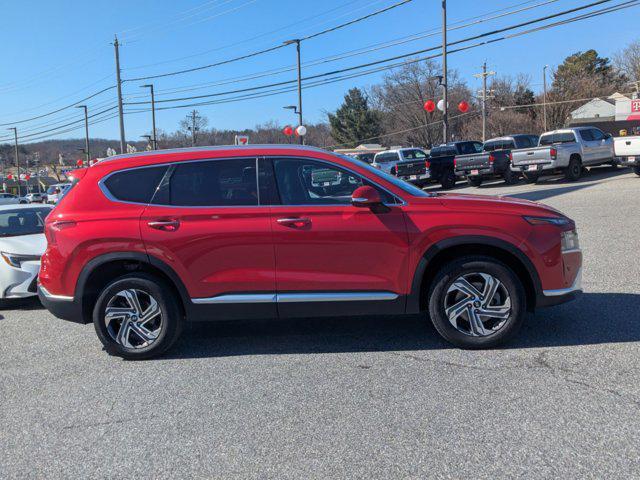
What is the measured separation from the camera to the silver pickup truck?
21109 millimetres

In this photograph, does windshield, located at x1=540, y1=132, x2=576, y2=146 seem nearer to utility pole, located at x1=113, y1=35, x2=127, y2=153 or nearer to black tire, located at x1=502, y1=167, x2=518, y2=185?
black tire, located at x1=502, y1=167, x2=518, y2=185

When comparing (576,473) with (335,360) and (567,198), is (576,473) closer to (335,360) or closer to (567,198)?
(335,360)

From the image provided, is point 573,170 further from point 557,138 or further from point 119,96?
point 119,96

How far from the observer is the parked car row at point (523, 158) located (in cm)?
2102

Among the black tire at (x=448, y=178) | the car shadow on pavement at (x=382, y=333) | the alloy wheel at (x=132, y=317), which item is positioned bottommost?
the car shadow on pavement at (x=382, y=333)

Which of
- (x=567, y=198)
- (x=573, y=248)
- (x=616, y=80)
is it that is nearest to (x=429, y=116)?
(x=616, y=80)

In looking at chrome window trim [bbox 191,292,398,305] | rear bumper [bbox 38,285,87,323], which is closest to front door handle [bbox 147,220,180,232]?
chrome window trim [bbox 191,292,398,305]

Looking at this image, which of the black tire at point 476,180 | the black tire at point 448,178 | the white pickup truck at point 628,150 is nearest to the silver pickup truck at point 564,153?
the black tire at point 476,180

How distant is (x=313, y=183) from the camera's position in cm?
502

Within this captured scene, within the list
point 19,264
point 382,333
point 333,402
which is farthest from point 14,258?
point 333,402

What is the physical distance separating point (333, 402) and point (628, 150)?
61.8 feet

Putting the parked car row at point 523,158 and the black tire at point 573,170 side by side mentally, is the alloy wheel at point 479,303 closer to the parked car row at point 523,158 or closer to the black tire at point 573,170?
the parked car row at point 523,158

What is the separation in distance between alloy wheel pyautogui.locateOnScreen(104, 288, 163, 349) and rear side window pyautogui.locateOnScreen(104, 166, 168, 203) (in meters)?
0.86

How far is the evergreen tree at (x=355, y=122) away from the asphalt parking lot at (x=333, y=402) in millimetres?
76533
